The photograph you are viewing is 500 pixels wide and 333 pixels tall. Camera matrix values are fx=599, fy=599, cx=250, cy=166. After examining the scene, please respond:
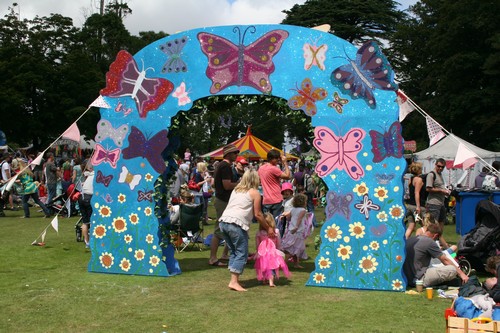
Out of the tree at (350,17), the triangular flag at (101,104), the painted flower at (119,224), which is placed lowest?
the painted flower at (119,224)

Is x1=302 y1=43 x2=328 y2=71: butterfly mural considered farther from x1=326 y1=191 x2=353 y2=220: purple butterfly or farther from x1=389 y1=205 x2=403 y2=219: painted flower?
x1=389 y1=205 x2=403 y2=219: painted flower

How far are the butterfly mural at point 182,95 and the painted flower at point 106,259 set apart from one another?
2.69 metres

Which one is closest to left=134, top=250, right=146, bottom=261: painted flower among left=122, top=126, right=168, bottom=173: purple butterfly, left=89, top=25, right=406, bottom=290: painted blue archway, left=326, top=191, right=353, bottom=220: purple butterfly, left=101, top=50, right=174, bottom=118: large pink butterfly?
left=89, top=25, right=406, bottom=290: painted blue archway

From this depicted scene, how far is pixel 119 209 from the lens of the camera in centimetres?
965

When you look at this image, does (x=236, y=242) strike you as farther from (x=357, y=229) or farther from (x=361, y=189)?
(x=361, y=189)

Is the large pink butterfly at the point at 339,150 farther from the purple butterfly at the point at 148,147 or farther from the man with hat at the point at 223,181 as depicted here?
the purple butterfly at the point at 148,147

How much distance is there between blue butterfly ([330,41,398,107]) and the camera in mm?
8633

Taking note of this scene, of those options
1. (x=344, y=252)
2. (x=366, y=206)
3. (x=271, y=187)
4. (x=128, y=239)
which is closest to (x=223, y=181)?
(x=271, y=187)

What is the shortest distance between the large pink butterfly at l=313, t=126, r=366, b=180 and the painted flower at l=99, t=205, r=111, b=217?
11.4 ft

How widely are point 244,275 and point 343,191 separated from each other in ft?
7.23

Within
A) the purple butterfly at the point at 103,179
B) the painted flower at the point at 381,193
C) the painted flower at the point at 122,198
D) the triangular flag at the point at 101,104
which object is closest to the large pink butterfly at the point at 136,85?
the triangular flag at the point at 101,104

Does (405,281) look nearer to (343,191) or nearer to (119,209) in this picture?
(343,191)

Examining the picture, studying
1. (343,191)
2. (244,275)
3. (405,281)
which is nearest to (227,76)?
(343,191)

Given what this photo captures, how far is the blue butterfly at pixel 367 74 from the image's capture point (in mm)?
8633
